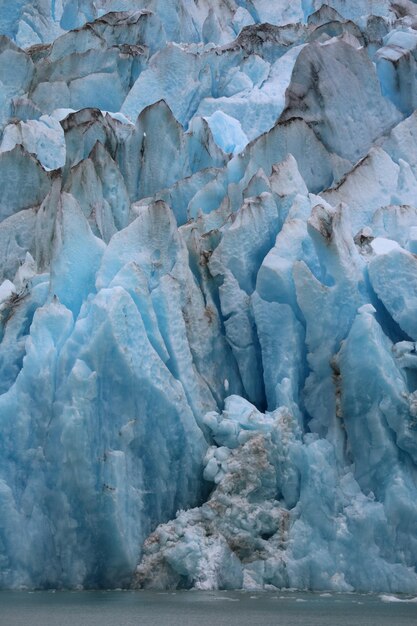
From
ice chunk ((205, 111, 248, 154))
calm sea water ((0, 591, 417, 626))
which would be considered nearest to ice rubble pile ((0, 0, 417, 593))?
calm sea water ((0, 591, 417, 626))

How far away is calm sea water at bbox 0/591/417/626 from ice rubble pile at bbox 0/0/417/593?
486 millimetres

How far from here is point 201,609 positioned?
7.41 m

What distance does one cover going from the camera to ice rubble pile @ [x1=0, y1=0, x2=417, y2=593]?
29.3 feet

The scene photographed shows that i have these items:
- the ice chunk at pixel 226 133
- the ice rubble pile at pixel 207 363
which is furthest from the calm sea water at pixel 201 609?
the ice chunk at pixel 226 133

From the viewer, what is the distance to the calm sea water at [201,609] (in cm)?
681

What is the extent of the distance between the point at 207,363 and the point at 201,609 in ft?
10.2

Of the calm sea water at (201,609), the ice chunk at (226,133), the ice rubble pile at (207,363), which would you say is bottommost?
the calm sea water at (201,609)

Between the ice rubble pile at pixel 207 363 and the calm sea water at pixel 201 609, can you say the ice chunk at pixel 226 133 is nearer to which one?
the ice rubble pile at pixel 207 363

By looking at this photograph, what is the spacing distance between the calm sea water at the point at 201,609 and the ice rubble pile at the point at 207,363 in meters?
0.49

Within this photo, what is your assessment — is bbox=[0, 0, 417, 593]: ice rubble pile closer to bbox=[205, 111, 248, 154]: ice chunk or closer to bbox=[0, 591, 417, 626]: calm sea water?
bbox=[0, 591, 417, 626]: calm sea water

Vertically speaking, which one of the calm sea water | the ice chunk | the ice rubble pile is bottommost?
the calm sea water

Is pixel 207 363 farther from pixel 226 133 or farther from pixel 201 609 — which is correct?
pixel 226 133

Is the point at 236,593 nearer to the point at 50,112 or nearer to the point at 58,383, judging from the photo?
the point at 58,383

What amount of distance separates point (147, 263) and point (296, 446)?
2.11 m
